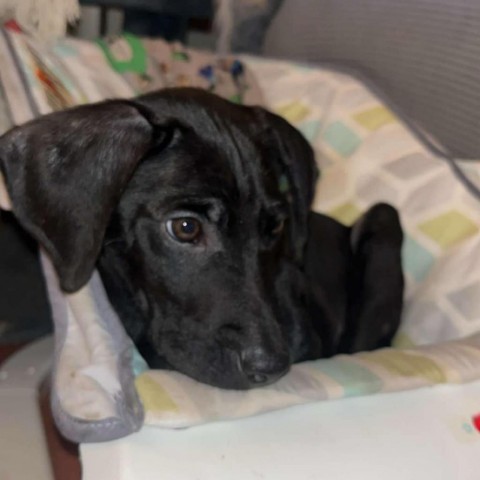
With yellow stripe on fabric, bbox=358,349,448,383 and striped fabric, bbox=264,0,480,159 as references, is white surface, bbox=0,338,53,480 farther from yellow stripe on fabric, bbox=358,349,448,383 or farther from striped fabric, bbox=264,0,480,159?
striped fabric, bbox=264,0,480,159

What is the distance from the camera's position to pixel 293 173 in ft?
5.29

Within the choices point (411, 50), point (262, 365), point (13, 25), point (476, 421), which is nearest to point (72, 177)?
point (262, 365)

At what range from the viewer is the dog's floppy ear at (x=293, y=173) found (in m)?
1.60

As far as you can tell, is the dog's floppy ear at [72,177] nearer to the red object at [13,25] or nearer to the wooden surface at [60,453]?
the wooden surface at [60,453]

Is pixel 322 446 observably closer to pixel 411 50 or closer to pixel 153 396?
pixel 153 396

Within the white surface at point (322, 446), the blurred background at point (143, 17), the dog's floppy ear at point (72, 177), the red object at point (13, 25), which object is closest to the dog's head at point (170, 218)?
the dog's floppy ear at point (72, 177)

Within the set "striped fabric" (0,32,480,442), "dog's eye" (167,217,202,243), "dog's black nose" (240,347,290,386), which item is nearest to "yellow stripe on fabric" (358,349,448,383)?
"striped fabric" (0,32,480,442)

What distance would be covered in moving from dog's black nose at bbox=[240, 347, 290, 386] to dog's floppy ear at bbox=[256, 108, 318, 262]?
1.25ft

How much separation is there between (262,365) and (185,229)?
0.26 metres

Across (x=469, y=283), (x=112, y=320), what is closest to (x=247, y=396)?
(x=112, y=320)

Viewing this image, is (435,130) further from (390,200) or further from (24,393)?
(24,393)

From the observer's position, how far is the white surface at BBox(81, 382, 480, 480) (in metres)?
1.06

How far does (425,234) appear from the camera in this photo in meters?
1.86

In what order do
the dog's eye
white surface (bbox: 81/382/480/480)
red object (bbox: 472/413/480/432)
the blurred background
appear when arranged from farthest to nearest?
the blurred background → the dog's eye → red object (bbox: 472/413/480/432) → white surface (bbox: 81/382/480/480)
